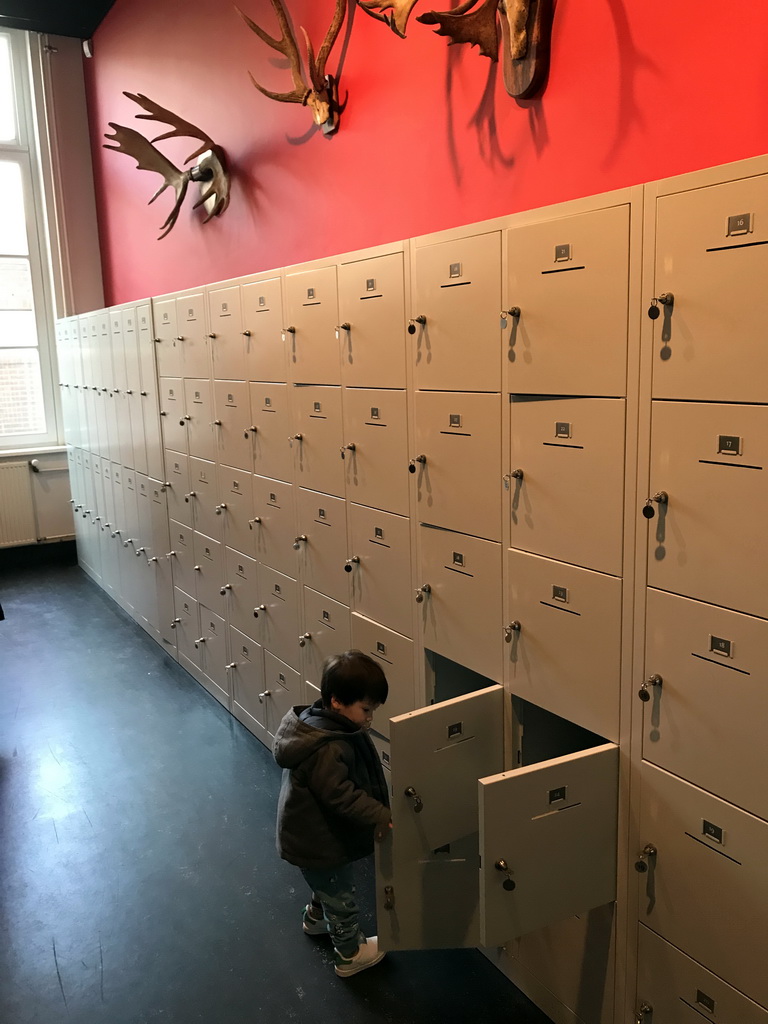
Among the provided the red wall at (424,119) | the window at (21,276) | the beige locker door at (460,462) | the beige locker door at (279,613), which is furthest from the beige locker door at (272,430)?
the window at (21,276)

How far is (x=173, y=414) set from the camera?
4605mm

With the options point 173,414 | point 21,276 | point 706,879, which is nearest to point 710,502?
point 706,879

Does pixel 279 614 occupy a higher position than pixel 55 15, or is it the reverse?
pixel 55 15

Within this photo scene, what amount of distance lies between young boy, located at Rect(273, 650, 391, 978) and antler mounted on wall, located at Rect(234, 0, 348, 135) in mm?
2230

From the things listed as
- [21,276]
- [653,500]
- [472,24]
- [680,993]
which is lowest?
[680,993]

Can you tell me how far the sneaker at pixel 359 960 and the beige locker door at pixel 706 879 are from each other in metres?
0.85

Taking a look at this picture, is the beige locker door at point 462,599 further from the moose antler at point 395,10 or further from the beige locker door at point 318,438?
the moose antler at point 395,10

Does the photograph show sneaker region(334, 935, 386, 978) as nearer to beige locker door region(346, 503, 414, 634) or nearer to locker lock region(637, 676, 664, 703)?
beige locker door region(346, 503, 414, 634)

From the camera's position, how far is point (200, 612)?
457cm

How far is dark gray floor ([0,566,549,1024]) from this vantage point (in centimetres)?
237

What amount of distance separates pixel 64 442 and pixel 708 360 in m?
6.72

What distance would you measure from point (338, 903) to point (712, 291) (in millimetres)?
1906

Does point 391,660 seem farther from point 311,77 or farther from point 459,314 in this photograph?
point 311,77

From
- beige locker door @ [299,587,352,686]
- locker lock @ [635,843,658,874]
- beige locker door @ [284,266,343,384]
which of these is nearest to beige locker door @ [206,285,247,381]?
beige locker door @ [284,266,343,384]
